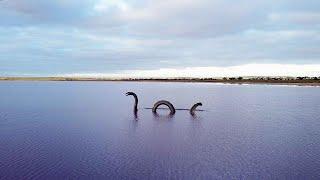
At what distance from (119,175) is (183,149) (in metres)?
6.32

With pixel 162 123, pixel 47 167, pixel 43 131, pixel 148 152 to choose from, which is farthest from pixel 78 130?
pixel 47 167

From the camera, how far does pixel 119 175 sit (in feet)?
55.0

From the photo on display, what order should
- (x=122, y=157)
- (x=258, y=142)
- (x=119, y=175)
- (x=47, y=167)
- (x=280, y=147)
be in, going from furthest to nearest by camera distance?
(x=258, y=142) < (x=280, y=147) < (x=122, y=157) < (x=47, y=167) < (x=119, y=175)

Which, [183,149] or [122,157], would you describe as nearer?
[122,157]

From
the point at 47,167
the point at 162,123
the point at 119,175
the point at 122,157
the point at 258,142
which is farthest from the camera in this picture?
the point at 162,123

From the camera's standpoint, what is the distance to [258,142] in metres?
24.9

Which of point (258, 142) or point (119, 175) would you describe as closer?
point (119, 175)

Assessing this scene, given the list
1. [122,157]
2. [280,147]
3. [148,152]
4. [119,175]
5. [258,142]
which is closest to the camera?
[119,175]

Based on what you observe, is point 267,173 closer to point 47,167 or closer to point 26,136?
point 47,167

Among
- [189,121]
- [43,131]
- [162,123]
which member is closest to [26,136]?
[43,131]

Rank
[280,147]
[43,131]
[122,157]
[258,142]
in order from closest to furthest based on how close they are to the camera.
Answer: [122,157] → [280,147] → [258,142] → [43,131]

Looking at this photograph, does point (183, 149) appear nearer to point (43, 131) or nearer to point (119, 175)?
point (119, 175)

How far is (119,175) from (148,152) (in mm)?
4763

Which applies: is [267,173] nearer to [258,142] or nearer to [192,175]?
[192,175]
